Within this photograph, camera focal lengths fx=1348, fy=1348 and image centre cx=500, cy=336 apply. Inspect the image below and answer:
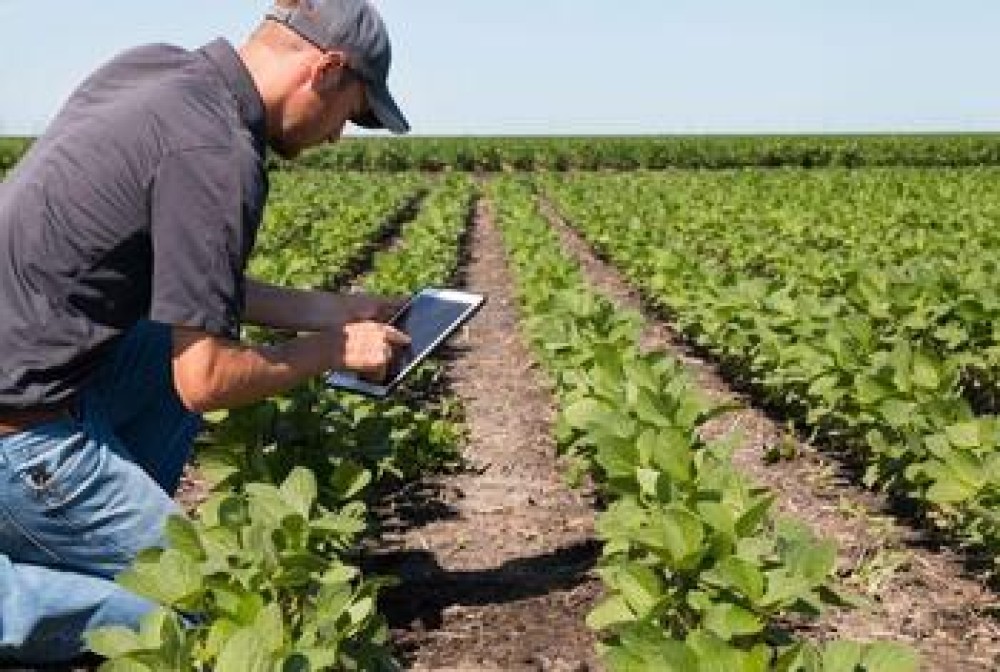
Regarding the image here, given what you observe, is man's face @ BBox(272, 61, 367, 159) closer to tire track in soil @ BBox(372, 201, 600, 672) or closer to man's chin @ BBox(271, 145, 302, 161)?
man's chin @ BBox(271, 145, 302, 161)

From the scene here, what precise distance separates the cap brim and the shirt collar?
257 millimetres

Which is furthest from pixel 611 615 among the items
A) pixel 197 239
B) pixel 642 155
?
pixel 642 155

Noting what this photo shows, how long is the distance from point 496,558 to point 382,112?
1.96 meters

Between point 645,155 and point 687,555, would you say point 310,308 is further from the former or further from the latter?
point 645,155

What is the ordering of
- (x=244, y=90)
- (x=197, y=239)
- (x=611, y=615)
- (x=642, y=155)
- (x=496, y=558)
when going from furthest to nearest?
(x=642, y=155)
(x=496, y=558)
(x=611, y=615)
(x=244, y=90)
(x=197, y=239)

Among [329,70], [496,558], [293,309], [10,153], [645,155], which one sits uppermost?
[329,70]

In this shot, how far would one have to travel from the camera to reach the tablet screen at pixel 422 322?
361 cm

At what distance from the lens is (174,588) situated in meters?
2.87

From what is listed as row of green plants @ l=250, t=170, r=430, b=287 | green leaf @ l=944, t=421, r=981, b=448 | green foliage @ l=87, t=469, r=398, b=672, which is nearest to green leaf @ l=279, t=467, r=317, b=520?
green foliage @ l=87, t=469, r=398, b=672

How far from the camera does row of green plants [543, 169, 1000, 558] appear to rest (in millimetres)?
4684

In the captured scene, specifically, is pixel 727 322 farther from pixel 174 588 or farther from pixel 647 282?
pixel 174 588

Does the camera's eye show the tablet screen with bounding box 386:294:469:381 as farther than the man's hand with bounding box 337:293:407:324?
No

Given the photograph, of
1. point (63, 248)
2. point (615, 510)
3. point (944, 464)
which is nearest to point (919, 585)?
point (944, 464)

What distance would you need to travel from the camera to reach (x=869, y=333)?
5840mm
